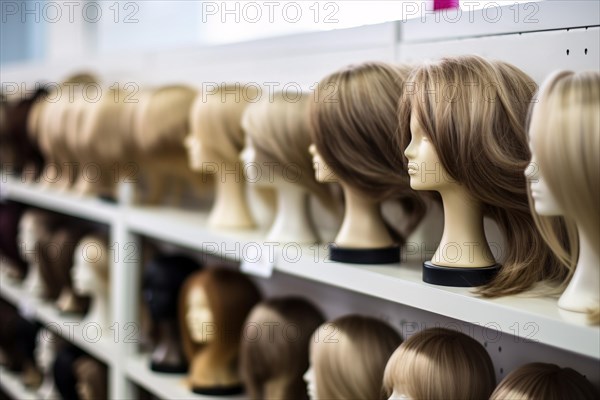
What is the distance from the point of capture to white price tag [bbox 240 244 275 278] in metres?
1.32

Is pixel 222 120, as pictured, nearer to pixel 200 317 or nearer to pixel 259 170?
pixel 259 170

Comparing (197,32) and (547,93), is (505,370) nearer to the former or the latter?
(547,93)

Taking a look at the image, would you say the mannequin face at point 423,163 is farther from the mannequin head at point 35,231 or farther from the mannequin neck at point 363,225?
the mannequin head at point 35,231

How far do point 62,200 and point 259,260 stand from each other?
963 mm

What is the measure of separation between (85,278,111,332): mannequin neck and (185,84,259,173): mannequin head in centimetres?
66

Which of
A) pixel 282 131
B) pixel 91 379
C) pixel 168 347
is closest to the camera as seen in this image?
pixel 282 131

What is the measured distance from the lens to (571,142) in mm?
795

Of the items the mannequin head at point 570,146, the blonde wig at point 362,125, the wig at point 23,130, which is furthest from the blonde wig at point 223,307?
the wig at point 23,130

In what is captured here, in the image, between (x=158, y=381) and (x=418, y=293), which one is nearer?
(x=418, y=293)

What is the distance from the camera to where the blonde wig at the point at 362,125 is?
112 cm

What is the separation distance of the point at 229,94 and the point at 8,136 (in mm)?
1344

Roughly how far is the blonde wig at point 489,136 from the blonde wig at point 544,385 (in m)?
0.11

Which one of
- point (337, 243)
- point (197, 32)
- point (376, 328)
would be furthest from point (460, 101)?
point (197, 32)

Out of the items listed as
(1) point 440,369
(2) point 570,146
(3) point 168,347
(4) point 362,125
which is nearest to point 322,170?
(4) point 362,125
